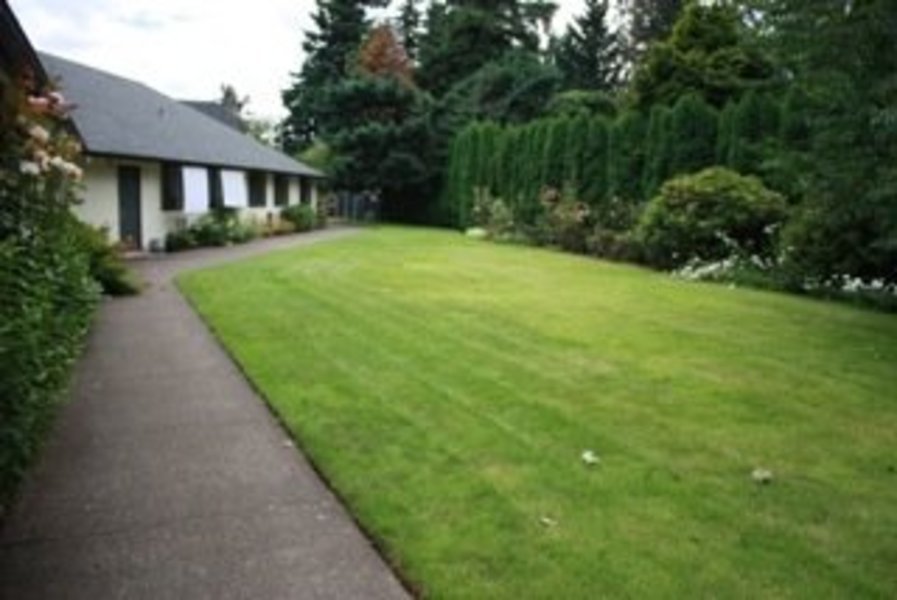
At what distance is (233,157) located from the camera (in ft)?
92.5

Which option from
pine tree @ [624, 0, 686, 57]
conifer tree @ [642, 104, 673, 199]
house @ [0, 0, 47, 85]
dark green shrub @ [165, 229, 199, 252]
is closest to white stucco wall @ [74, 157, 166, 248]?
dark green shrub @ [165, 229, 199, 252]

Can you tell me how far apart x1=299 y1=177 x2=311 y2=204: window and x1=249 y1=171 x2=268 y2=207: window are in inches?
183

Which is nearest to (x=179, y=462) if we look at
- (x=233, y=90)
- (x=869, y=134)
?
(x=869, y=134)

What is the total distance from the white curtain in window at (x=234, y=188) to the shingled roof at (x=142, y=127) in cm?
34

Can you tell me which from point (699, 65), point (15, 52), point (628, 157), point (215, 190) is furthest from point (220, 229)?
point (15, 52)

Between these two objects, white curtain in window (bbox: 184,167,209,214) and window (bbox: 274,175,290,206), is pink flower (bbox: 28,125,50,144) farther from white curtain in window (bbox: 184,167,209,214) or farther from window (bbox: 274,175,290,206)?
window (bbox: 274,175,290,206)

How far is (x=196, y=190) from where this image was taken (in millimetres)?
24531

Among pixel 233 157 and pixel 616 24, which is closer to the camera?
pixel 233 157

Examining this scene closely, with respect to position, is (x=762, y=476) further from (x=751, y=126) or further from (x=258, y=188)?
(x=258, y=188)

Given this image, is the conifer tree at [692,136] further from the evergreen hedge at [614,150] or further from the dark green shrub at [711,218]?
the dark green shrub at [711,218]

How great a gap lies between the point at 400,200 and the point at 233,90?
119 feet

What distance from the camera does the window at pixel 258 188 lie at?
30641mm

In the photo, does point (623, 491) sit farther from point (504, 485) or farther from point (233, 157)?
point (233, 157)

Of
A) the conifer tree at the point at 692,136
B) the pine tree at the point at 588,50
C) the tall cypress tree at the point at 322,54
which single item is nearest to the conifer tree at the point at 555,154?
the conifer tree at the point at 692,136
